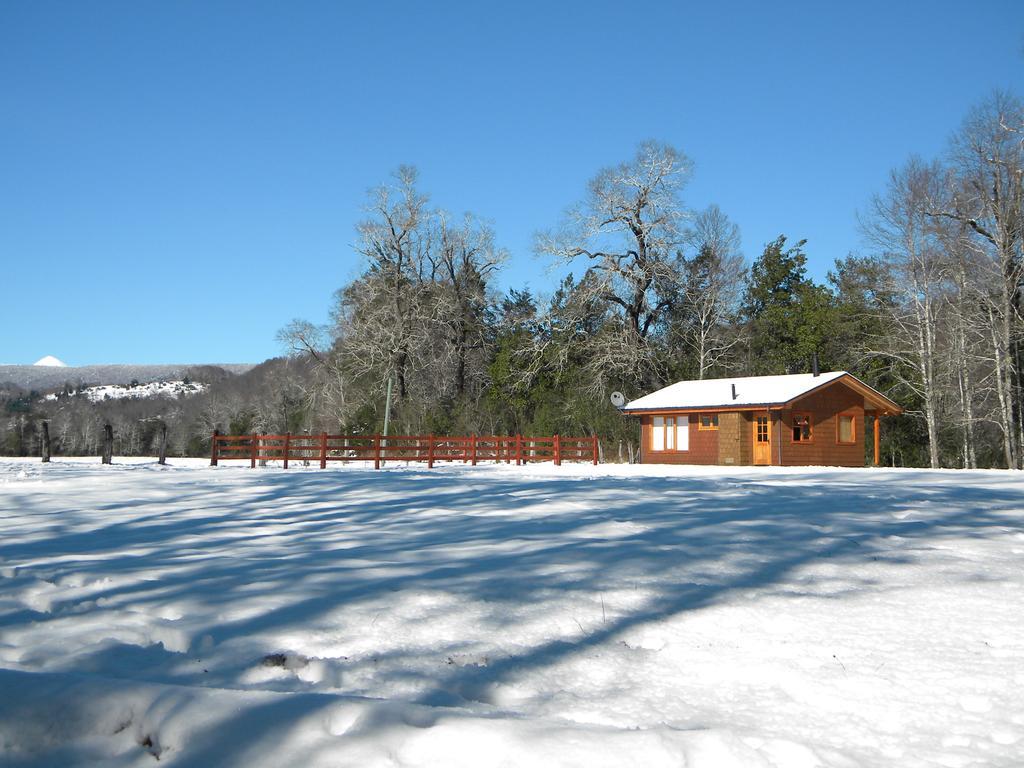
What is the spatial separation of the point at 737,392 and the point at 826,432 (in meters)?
3.44

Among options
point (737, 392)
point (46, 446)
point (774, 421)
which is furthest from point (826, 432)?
point (46, 446)

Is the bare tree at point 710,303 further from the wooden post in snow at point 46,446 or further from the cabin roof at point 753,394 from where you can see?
the wooden post in snow at point 46,446

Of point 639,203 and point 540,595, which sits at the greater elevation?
point 639,203

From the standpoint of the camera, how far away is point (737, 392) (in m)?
29.9

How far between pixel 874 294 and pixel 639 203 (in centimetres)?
1185

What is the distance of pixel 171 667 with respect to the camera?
3.85 metres

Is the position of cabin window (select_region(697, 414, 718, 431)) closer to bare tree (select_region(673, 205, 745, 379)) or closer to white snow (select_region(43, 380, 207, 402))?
bare tree (select_region(673, 205, 745, 379))

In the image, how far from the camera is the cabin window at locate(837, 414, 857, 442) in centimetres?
2934

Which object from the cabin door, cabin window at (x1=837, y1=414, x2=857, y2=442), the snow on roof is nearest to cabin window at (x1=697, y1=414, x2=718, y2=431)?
the snow on roof

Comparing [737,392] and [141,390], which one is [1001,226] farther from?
[141,390]

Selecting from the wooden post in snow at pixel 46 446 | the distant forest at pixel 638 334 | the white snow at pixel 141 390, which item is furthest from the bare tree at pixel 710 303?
the white snow at pixel 141 390

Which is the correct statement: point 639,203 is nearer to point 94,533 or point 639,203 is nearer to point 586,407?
point 586,407

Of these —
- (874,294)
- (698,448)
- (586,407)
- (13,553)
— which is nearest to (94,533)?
(13,553)

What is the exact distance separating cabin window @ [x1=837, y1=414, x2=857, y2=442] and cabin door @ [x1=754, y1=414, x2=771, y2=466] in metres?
3.00
